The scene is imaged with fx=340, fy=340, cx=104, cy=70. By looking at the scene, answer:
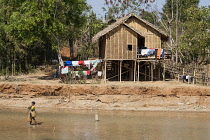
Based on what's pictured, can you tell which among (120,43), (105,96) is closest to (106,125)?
(105,96)

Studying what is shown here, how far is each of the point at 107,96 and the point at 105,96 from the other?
145mm

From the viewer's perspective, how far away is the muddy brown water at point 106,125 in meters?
15.8

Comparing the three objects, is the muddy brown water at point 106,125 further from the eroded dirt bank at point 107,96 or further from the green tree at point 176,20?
the green tree at point 176,20

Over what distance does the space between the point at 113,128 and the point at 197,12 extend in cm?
1791

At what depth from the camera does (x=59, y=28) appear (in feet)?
91.4

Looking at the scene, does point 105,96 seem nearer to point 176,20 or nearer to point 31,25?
point 31,25

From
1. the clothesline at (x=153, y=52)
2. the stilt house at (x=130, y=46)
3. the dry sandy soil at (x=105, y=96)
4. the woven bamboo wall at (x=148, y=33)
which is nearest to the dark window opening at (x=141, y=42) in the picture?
the stilt house at (x=130, y=46)

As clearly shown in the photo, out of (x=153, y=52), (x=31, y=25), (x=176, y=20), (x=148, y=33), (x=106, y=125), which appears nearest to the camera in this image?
(x=106, y=125)

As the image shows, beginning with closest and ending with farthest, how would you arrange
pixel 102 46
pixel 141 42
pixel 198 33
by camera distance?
1. pixel 102 46
2. pixel 198 33
3. pixel 141 42

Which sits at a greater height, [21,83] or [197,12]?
[197,12]

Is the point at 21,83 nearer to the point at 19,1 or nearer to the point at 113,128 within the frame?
the point at 19,1

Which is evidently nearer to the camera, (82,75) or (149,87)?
(149,87)

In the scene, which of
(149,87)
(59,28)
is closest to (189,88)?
(149,87)

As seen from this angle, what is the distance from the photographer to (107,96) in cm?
2470
